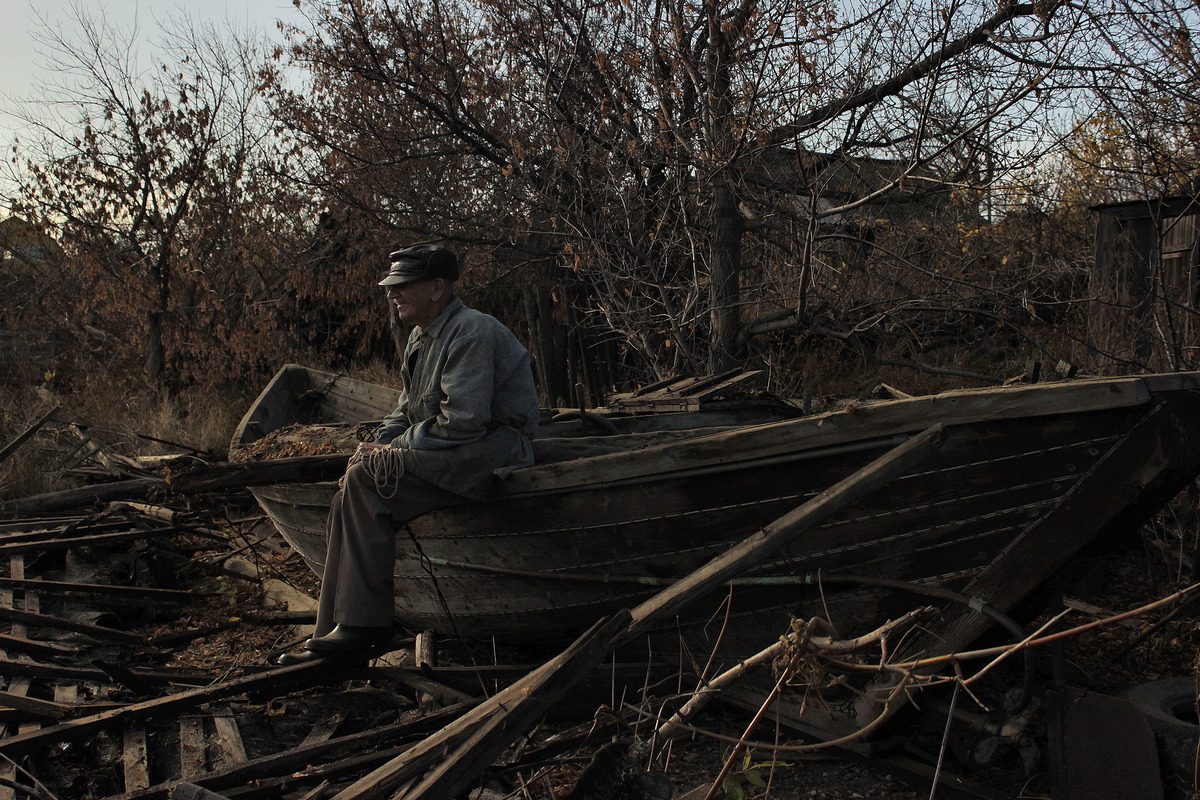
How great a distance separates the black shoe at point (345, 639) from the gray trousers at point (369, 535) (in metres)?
0.05

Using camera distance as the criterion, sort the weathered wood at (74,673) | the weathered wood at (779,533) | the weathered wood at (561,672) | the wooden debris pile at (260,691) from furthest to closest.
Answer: the weathered wood at (74,673) < the weathered wood at (779,533) < the wooden debris pile at (260,691) < the weathered wood at (561,672)

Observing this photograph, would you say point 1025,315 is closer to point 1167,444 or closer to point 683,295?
point 683,295

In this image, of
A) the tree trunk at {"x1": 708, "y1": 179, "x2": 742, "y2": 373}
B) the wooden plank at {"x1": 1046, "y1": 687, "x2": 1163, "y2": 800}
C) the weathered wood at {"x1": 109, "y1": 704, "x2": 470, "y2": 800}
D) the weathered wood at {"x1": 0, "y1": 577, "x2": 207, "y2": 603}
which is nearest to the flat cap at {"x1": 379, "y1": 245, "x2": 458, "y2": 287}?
the weathered wood at {"x1": 109, "y1": 704, "x2": 470, "y2": 800}

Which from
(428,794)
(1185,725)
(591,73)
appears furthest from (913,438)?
(591,73)

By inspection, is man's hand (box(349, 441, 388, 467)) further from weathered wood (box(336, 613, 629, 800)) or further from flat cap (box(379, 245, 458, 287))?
weathered wood (box(336, 613, 629, 800))

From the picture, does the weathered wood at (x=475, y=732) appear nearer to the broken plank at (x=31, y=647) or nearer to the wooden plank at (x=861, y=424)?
the wooden plank at (x=861, y=424)

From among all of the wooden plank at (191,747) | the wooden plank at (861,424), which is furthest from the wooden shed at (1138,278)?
the wooden plank at (191,747)

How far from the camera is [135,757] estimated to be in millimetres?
3576

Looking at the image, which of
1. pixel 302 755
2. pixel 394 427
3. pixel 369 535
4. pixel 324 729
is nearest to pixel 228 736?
pixel 324 729

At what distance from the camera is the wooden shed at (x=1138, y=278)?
18.0 feet

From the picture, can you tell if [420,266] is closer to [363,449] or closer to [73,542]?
[363,449]

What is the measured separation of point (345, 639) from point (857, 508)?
227cm

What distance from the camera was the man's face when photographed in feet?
13.3

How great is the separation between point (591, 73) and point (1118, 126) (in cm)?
415
